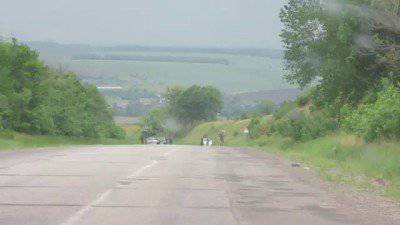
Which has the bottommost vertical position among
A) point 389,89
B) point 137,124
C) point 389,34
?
point 137,124

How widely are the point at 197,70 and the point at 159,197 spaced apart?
251 ft

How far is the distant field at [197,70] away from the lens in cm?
8294

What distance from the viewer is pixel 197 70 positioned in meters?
90.7

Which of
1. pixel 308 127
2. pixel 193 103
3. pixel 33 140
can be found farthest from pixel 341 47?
pixel 193 103

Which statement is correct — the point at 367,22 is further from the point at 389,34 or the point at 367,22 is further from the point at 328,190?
the point at 328,190

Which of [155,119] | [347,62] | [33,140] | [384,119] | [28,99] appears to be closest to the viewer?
[384,119]

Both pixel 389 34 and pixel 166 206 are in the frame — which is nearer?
pixel 166 206

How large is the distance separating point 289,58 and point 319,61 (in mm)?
2531

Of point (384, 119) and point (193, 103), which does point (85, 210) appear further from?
point (193, 103)

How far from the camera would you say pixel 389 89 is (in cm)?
2658

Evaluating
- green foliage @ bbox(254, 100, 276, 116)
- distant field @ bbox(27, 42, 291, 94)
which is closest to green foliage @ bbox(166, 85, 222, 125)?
green foliage @ bbox(254, 100, 276, 116)

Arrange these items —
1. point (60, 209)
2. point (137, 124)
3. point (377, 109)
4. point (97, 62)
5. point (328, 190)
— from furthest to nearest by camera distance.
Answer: point (137, 124) → point (97, 62) → point (377, 109) → point (328, 190) → point (60, 209)

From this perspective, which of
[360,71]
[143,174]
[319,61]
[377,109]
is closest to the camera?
[143,174]

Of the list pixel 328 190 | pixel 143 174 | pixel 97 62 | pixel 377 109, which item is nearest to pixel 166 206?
pixel 328 190
